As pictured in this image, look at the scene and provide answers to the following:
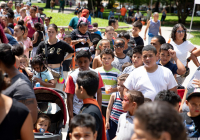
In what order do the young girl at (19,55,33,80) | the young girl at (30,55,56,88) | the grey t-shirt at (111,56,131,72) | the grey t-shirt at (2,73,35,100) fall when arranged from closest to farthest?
1. the grey t-shirt at (2,73,35,100)
2. the young girl at (30,55,56,88)
3. the young girl at (19,55,33,80)
4. the grey t-shirt at (111,56,131,72)

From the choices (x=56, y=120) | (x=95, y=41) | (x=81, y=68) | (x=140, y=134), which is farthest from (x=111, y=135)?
(x=95, y=41)

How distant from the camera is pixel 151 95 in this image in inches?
148

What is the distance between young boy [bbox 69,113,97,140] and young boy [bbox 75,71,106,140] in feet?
0.82

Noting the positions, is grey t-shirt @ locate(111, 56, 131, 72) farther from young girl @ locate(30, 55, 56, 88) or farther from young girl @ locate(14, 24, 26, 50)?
young girl @ locate(14, 24, 26, 50)

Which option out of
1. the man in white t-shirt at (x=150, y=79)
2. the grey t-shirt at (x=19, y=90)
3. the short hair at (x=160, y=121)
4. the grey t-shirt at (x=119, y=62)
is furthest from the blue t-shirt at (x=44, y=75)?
the short hair at (x=160, y=121)

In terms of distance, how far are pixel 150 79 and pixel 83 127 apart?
60.6 inches

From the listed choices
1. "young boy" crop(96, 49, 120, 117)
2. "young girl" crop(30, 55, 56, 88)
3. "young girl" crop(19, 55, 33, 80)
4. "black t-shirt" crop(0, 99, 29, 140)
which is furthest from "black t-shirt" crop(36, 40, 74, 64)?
"black t-shirt" crop(0, 99, 29, 140)

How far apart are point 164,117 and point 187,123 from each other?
6.49ft

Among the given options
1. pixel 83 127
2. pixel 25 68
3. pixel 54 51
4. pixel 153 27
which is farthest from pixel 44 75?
pixel 153 27

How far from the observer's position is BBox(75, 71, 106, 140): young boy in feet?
9.88

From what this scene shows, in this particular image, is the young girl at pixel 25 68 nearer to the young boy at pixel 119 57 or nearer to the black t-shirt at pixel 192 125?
the young boy at pixel 119 57

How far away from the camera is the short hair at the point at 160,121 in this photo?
1387 millimetres

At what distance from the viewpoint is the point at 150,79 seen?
3.81m

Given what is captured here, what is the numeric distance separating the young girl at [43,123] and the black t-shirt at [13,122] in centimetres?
160
